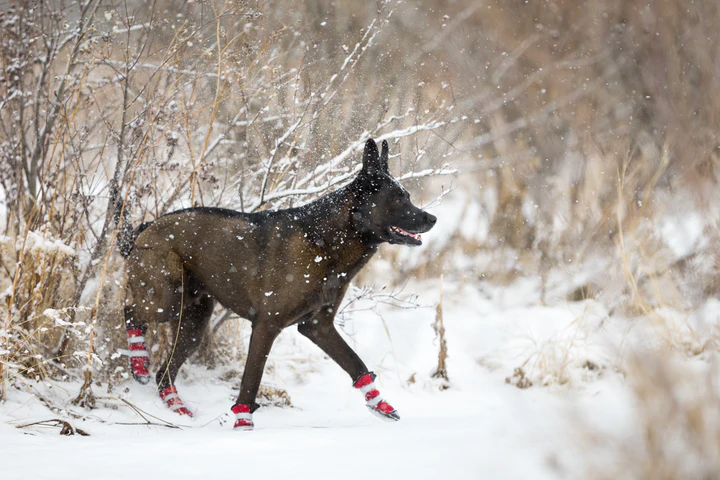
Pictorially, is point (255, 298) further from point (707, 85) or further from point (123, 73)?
point (707, 85)

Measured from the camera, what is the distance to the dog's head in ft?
10.4

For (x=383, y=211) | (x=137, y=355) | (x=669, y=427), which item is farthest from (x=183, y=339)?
(x=669, y=427)

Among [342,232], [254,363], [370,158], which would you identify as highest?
[370,158]

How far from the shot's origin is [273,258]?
3.26m

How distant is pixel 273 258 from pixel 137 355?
3.12ft

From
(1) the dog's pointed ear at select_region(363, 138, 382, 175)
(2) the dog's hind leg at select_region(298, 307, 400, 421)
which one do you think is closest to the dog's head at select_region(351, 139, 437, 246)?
(1) the dog's pointed ear at select_region(363, 138, 382, 175)

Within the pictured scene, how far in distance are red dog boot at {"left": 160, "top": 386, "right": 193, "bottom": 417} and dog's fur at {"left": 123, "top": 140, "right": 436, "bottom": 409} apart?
11cm

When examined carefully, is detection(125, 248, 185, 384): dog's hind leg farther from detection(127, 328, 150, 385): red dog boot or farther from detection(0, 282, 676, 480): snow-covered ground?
detection(0, 282, 676, 480): snow-covered ground

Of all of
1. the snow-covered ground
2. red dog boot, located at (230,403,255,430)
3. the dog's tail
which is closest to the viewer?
the snow-covered ground

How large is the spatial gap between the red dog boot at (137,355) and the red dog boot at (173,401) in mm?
145

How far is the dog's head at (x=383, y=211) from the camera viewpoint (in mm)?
3174

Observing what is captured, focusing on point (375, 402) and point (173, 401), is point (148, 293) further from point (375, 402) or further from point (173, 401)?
point (375, 402)

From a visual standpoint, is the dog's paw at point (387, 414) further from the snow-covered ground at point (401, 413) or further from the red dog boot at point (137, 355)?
the red dog boot at point (137, 355)

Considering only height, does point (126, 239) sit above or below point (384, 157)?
below
